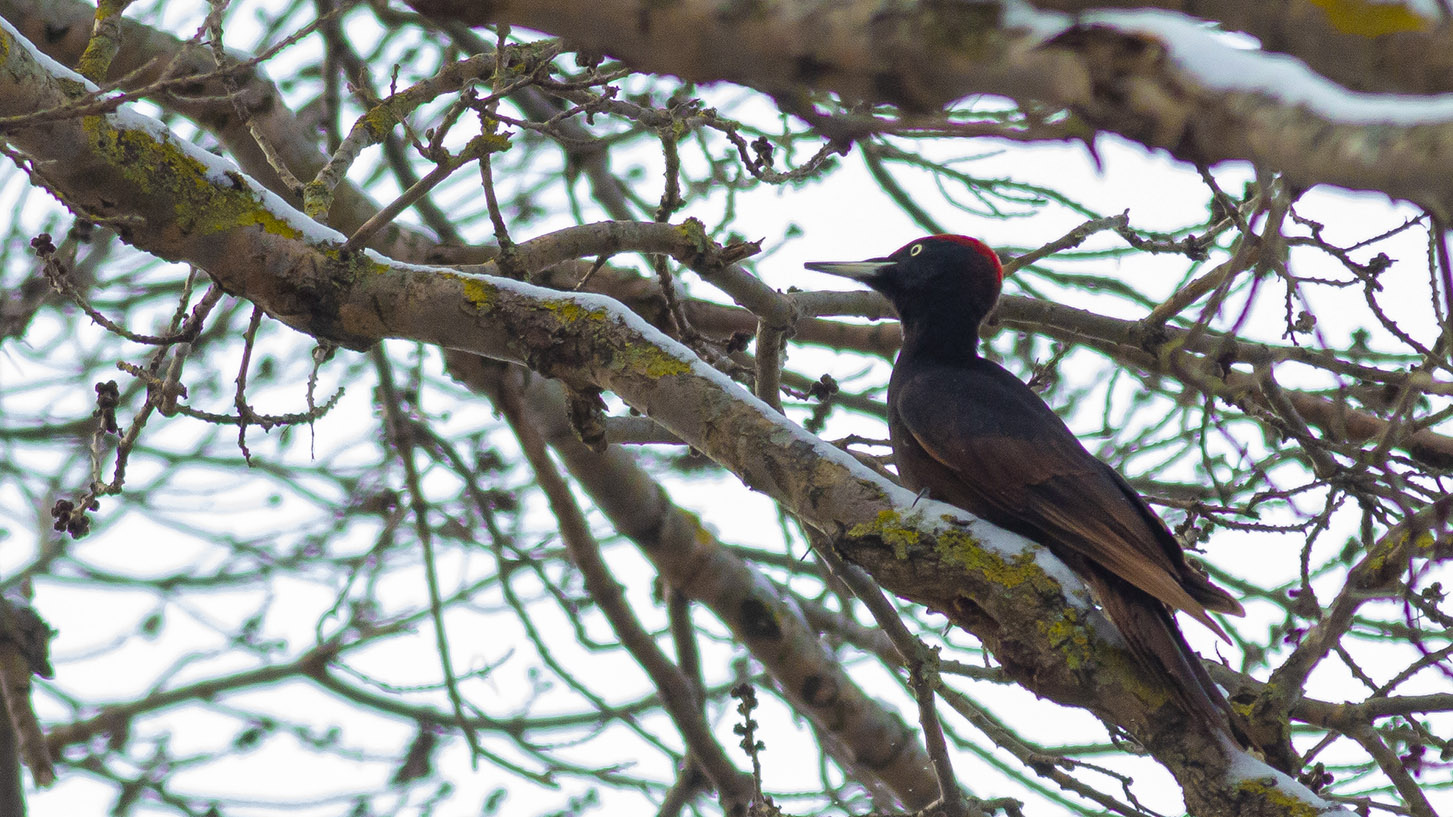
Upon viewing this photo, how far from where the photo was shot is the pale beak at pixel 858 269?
4.62 meters

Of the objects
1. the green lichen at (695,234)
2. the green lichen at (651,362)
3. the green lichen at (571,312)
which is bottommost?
the green lichen at (651,362)

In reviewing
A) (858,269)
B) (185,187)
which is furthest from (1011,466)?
(185,187)

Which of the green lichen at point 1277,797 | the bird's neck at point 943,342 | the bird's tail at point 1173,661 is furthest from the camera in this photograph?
the bird's neck at point 943,342

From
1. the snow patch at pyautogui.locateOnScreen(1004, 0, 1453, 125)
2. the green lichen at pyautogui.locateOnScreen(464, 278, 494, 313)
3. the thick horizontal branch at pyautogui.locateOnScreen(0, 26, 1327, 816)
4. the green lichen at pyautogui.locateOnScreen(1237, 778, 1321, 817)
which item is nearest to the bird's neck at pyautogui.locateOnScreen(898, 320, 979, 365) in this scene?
the thick horizontal branch at pyautogui.locateOnScreen(0, 26, 1327, 816)

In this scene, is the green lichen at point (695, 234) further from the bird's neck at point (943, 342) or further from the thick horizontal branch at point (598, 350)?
the bird's neck at point (943, 342)

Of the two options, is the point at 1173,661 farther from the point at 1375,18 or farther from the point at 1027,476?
the point at 1375,18

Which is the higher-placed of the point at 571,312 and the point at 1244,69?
the point at 571,312

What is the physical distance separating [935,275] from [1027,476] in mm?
1113

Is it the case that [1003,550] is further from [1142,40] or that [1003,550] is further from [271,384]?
[271,384]

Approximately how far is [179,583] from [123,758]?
3.91ft

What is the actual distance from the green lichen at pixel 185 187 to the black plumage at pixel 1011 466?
1.93 metres

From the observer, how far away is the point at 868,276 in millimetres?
4641

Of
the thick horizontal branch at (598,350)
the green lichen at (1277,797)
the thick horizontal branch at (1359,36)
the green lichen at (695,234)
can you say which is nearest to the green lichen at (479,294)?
the thick horizontal branch at (598,350)

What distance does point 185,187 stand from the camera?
2.83 metres
